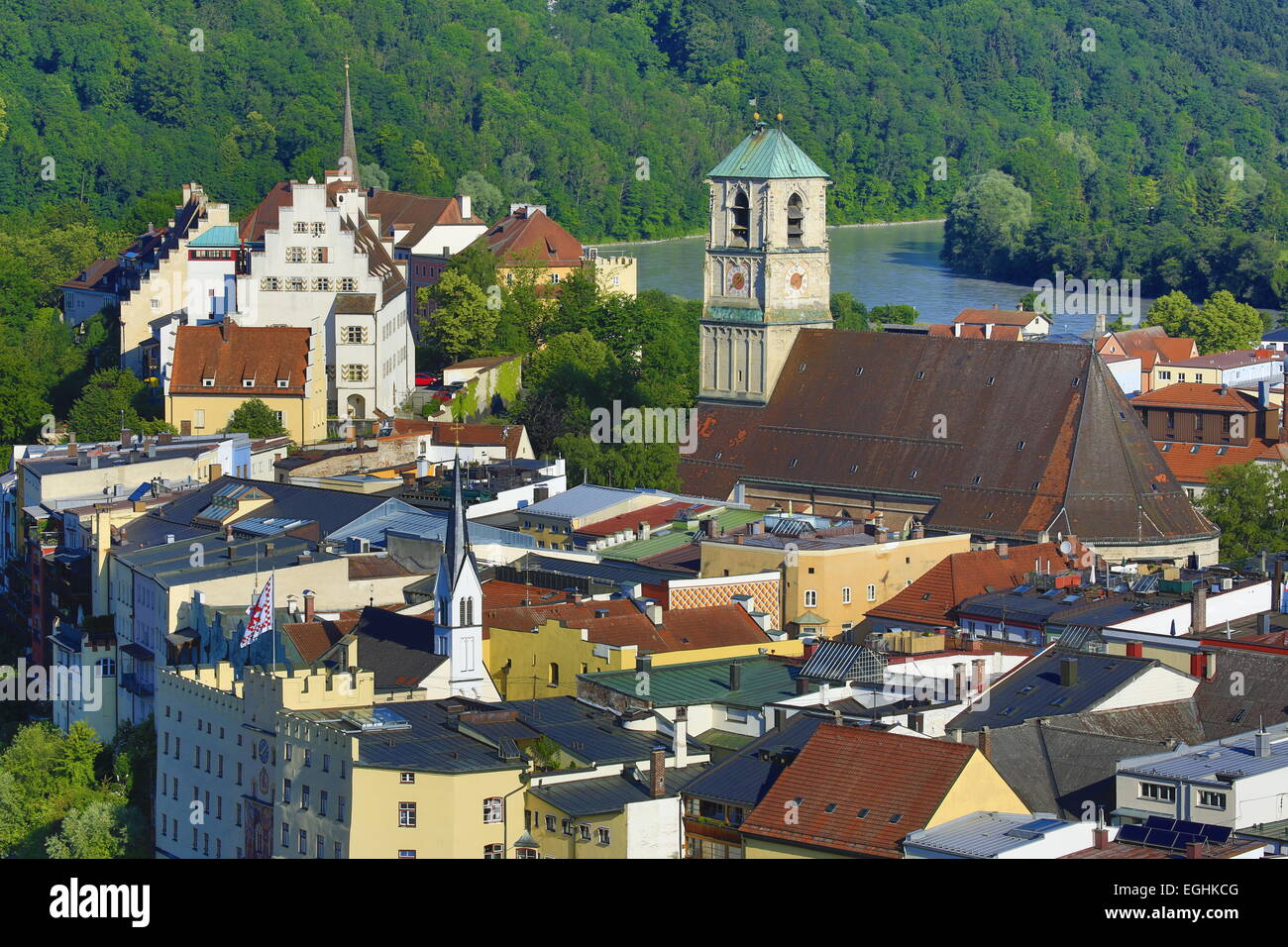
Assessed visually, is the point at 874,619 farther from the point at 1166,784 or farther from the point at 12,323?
the point at 12,323

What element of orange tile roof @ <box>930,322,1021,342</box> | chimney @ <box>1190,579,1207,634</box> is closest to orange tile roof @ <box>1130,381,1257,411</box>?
orange tile roof @ <box>930,322,1021,342</box>

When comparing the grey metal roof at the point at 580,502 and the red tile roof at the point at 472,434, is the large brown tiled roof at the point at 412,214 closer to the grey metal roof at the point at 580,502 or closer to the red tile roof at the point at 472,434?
the red tile roof at the point at 472,434

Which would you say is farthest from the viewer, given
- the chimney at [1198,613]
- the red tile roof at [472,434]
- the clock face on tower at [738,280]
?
the red tile roof at [472,434]

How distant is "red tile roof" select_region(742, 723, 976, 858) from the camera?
3017 centimetres

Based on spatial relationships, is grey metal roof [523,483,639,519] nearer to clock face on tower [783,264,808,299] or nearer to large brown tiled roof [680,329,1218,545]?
large brown tiled roof [680,329,1218,545]

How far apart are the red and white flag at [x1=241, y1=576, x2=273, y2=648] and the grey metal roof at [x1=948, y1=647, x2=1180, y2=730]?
34.6 ft

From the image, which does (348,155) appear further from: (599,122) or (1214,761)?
(1214,761)

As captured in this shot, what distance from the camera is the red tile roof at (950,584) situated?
48.4 meters

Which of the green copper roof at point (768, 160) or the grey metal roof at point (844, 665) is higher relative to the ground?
the green copper roof at point (768, 160)

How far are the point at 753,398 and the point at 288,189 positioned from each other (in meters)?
36.1

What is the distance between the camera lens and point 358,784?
3294 cm

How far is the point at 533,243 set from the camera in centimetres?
9012

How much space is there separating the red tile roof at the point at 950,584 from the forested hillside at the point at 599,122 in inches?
2217

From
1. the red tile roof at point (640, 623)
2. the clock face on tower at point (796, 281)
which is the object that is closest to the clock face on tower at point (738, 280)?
the clock face on tower at point (796, 281)
